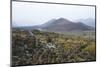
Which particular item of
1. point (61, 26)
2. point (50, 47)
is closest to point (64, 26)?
point (61, 26)

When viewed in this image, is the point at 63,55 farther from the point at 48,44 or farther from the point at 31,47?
the point at 31,47

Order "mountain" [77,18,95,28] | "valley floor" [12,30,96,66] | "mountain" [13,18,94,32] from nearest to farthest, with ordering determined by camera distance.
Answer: "valley floor" [12,30,96,66]
"mountain" [13,18,94,32]
"mountain" [77,18,95,28]

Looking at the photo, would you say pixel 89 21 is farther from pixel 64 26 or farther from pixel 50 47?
pixel 50 47

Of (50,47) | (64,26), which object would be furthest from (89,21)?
(50,47)

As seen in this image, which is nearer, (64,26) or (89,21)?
(64,26)

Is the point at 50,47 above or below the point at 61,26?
below

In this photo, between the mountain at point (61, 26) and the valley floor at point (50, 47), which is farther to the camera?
the mountain at point (61, 26)

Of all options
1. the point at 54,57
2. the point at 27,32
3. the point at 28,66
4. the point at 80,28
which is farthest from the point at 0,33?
the point at 80,28

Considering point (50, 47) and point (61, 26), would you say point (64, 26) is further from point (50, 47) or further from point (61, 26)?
point (50, 47)
